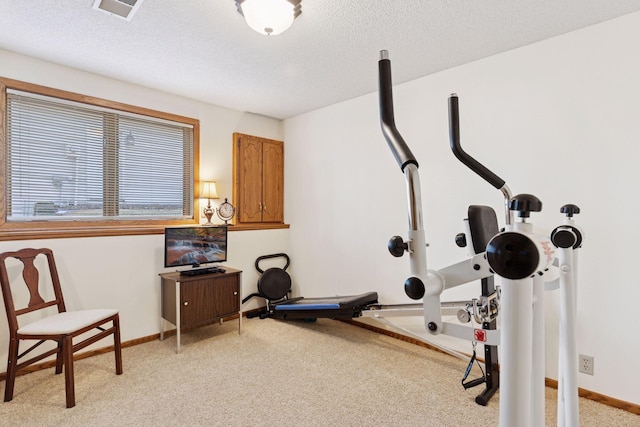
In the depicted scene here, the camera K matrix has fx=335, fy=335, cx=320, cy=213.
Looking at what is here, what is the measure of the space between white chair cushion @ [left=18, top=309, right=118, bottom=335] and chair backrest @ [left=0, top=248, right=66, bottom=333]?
0.49 feet

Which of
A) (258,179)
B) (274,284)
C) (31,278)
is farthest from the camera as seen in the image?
(258,179)

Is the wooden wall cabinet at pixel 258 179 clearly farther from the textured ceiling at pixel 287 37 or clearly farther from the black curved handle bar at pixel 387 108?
the black curved handle bar at pixel 387 108

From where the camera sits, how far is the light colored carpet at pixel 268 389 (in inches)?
80.4

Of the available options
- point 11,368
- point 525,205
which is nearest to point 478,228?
point 525,205

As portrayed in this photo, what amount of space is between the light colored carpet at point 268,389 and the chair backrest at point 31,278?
557mm

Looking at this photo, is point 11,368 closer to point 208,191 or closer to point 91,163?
point 91,163

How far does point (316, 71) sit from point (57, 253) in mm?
2666

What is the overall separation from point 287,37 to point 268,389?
8.22 feet

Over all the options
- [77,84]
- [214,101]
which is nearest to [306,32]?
[214,101]

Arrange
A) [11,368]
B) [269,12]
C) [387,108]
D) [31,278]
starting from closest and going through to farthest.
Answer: [387,108], [269,12], [11,368], [31,278]

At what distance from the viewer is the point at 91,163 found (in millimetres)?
3088

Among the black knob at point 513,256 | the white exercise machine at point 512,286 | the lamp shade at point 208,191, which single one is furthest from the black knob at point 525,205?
the lamp shade at point 208,191

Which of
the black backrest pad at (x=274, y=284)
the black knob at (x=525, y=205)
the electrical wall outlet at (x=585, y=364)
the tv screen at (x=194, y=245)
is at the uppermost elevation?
the black knob at (x=525, y=205)

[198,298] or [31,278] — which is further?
[198,298]
